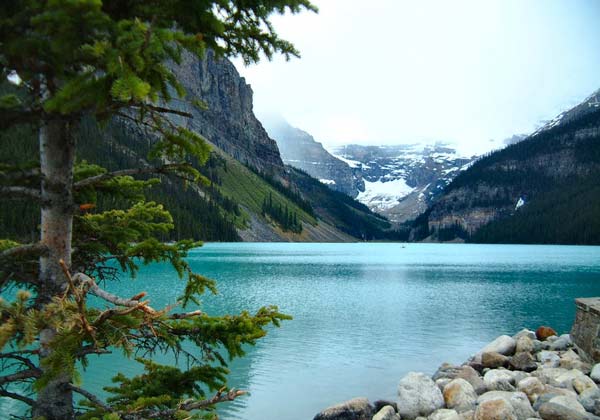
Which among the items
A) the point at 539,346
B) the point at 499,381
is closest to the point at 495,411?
the point at 499,381

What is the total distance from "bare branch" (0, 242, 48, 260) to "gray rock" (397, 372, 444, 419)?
13.6 meters

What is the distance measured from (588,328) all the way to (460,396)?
971 cm

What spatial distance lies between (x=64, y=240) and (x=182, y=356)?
2008cm

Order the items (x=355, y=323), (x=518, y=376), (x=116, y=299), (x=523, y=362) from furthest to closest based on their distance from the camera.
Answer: (x=355, y=323) < (x=523, y=362) < (x=518, y=376) < (x=116, y=299)

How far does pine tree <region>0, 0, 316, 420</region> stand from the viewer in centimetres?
425

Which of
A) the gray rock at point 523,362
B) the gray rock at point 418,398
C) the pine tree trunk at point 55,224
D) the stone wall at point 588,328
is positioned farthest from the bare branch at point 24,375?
the stone wall at point 588,328

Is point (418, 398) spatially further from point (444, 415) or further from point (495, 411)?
point (495, 411)

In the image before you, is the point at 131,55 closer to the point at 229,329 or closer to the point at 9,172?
the point at 9,172

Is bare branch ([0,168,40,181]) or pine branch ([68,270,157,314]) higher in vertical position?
bare branch ([0,168,40,181])

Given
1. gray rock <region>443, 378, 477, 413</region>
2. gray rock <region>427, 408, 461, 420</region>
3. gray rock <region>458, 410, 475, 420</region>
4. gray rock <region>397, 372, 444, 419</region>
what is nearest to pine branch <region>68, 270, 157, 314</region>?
gray rock <region>458, 410, 475, 420</region>

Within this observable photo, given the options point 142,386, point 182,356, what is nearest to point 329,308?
point 182,356

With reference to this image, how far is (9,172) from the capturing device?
19.3 feet

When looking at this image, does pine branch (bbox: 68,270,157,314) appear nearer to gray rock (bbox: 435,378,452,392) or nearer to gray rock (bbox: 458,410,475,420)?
gray rock (bbox: 458,410,475,420)

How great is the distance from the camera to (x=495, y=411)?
523 inches
